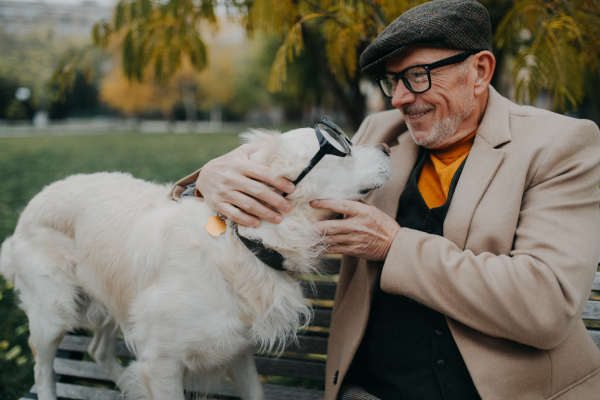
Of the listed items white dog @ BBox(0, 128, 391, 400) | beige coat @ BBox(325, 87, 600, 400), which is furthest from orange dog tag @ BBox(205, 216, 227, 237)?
beige coat @ BBox(325, 87, 600, 400)

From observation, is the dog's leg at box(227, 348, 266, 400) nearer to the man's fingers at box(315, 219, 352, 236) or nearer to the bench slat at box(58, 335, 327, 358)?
the bench slat at box(58, 335, 327, 358)

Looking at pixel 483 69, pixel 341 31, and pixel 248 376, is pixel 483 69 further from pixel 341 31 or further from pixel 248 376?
pixel 248 376

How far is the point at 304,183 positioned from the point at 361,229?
0.31 meters

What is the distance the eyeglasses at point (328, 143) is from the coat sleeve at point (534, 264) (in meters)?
0.45

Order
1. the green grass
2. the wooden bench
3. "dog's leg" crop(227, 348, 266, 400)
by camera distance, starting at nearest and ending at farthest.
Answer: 1. "dog's leg" crop(227, 348, 266, 400)
2. the wooden bench
3. the green grass

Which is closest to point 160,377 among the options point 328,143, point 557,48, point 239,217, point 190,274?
point 190,274

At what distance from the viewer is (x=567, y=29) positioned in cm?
237

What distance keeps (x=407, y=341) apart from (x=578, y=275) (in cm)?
74

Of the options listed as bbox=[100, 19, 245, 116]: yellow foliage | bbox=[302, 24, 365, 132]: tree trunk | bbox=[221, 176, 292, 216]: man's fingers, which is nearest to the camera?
bbox=[221, 176, 292, 216]: man's fingers

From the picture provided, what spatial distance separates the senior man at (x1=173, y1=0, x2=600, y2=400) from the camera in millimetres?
1493

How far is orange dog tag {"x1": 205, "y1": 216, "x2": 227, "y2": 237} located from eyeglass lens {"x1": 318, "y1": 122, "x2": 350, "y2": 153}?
24.3 inches

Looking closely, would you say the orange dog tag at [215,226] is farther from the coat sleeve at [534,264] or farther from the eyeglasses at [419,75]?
the eyeglasses at [419,75]

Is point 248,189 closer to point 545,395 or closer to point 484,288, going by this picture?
point 484,288

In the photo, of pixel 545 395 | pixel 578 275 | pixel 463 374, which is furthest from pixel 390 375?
pixel 578 275
